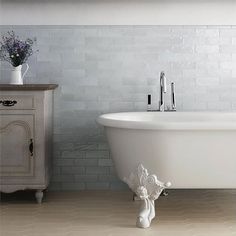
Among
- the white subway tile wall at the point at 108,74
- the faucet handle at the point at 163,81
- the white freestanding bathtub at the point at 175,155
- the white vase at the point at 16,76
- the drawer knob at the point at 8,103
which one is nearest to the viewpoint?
the white freestanding bathtub at the point at 175,155

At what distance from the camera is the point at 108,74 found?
167 inches

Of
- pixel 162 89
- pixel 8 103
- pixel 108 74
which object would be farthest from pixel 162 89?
pixel 8 103

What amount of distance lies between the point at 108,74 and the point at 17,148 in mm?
1096

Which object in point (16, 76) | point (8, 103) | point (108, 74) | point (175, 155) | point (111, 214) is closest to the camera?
point (175, 155)

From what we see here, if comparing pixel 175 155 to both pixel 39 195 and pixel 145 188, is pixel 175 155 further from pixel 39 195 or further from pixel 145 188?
pixel 39 195

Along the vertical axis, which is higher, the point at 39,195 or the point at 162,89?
the point at 162,89

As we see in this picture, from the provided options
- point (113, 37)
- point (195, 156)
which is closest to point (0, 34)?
point (113, 37)

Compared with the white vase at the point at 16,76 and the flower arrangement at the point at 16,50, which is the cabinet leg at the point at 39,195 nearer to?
the white vase at the point at 16,76

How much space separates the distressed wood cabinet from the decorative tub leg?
87cm

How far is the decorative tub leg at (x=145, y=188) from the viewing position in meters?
3.14

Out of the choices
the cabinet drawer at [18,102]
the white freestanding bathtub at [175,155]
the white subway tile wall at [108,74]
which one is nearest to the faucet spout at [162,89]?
the white subway tile wall at [108,74]

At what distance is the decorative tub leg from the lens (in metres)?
3.14

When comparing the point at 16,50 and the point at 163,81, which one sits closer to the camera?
the point at 16,50

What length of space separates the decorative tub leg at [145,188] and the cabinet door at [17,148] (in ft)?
3.07
